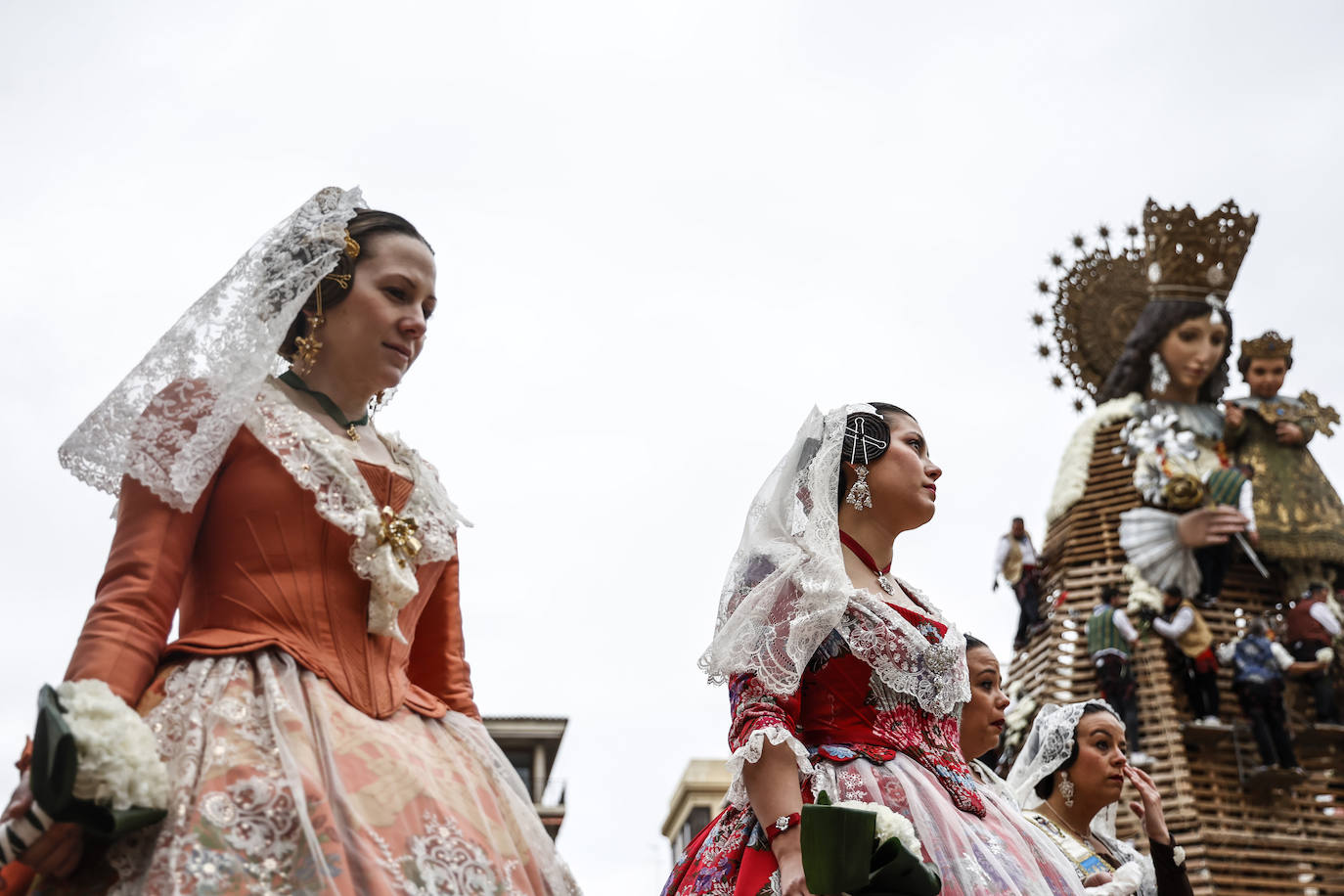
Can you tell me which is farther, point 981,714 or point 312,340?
point 981,714

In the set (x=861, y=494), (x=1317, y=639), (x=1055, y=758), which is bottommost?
(x=1055, y=758)

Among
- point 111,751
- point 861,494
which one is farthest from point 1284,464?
point 111,751

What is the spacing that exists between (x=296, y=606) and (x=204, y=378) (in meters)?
0.52

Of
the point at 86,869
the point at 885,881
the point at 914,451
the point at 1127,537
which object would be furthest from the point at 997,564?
the point at 86,869

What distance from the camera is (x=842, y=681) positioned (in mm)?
3748

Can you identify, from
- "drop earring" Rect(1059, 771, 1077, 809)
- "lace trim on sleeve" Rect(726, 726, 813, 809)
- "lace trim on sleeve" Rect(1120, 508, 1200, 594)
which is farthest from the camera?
"lace trim on sleeve" Rect(1120, 508, 1200, 594)

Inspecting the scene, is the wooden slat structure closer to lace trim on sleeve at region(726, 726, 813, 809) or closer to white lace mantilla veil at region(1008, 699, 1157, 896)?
white lace mantilla veil at region(1008, 699, 1157, 896)

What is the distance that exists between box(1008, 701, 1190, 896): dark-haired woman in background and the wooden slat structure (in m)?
5.55

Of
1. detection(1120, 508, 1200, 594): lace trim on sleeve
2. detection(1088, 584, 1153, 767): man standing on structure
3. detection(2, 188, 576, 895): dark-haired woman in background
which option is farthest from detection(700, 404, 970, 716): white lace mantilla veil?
detection(1120, 508, 1200, 594): lace trim on sleeve

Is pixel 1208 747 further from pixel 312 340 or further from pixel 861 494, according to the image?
pixel 312 340

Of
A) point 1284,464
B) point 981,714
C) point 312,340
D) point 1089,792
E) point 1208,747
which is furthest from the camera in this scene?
point 1284,464

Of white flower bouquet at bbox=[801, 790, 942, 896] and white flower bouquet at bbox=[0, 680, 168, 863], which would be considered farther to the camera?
white flower bouquet at bbox=[801, 790, 942, 896]

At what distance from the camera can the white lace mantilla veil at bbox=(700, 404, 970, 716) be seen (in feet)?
12.1

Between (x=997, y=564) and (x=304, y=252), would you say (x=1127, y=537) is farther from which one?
(x=304, y=252)
